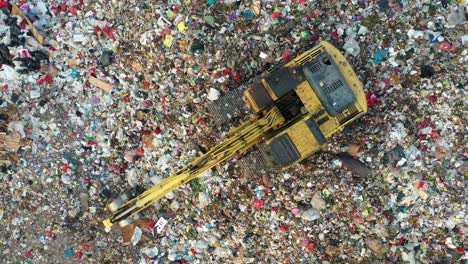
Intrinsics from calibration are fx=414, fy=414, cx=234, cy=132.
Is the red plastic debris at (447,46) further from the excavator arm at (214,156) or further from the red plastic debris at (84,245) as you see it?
the red plastic debris at (84,245)

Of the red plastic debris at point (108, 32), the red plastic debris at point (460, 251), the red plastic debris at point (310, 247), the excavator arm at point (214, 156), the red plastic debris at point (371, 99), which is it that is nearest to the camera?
the excavator arm at point (214, 156)

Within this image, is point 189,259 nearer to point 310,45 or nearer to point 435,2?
point 310,45

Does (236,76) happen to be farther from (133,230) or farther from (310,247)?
(133,230)

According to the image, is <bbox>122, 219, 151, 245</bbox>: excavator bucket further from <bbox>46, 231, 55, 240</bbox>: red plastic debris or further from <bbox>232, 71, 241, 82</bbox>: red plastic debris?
<bbox>232, 71, 241, 82</bbox>: red plastic debris

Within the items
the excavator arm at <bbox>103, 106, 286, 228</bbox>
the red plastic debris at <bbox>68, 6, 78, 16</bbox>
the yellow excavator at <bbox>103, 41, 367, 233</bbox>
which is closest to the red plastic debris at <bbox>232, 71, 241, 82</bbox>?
the yellow excavator at <bbox>103, 41, 367, 233</bbox>

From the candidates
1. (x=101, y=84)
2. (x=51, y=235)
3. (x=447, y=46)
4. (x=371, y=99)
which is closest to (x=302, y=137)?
(x=371, y=99)

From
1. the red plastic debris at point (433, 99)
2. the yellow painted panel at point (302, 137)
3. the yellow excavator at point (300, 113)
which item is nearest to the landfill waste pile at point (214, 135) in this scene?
the red plastic debris at point (433, 99)

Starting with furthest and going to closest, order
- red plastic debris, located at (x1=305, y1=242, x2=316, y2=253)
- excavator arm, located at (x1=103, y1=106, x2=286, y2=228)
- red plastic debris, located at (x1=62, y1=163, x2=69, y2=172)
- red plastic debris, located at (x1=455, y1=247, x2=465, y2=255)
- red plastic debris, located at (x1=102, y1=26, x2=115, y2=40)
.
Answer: red plastic debris, located at (x1=62, y1=163, x2=69, y2=172) < red plastic debris, located at (x1=102, y1=26, x2=115, y2=40) < red plastic debris, located at (x1=305, y1=242, x2=316, y2=253) < red plastic debris, located at (x1=455, y1=247, x2=465, y2=255) < excavator arm, located at (x1=103, y1=106, x2=286, y2=228)

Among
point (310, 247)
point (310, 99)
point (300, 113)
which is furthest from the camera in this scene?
point (310, 247)

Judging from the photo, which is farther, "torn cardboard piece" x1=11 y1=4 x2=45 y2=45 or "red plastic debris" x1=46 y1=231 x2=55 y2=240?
"red plastic debris" x1=46 y1=231 x2=55 y2=240
